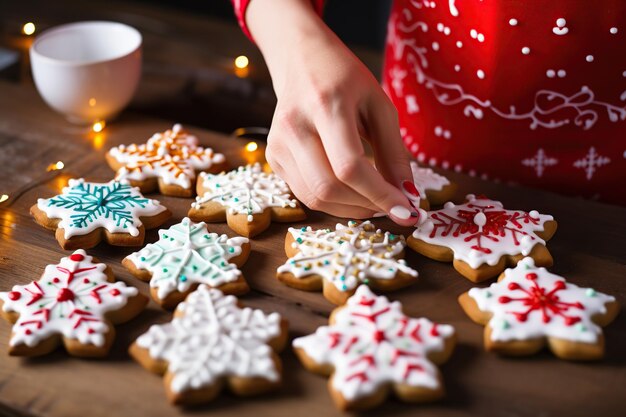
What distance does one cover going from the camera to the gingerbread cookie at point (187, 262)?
1.08 metres

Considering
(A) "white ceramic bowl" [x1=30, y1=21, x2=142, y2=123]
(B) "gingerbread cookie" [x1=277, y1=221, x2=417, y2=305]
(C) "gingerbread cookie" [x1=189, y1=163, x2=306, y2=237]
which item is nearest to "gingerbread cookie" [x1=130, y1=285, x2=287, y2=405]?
(B) "gingerbread cookie" [x1=277, y1=221, x2=417, y2=305]

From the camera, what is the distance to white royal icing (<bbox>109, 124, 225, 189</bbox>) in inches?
52.5

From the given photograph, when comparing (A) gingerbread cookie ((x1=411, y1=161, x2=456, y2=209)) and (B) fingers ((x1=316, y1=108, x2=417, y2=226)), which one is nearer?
(B) fingers ((x1=316, y1=108, x2=417, y2=226))

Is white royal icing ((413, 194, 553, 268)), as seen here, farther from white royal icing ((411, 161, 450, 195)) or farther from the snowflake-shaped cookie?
the snowflake-shaped cookie

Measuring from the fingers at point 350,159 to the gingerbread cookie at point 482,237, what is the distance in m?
0.11

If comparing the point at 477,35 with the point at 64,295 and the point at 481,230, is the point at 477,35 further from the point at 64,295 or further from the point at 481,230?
the point at 64,295

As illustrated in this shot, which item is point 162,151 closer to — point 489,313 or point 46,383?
point 46,383

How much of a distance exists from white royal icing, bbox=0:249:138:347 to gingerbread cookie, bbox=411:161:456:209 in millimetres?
539

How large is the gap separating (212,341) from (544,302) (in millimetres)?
470

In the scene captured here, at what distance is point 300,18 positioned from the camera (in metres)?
1.22

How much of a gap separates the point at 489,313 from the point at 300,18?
1.87ft

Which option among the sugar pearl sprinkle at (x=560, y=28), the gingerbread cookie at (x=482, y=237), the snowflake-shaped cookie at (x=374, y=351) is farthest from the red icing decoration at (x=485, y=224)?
the sugar pearl sprinkle at (x=560, y=28)

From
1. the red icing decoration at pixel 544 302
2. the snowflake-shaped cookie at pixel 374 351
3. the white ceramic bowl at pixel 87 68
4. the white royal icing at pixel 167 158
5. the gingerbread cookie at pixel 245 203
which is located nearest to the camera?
the snowflake-shaped cookie at pixel 374 351

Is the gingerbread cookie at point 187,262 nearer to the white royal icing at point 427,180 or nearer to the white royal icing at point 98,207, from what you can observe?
the white royal icing at point 98,207
